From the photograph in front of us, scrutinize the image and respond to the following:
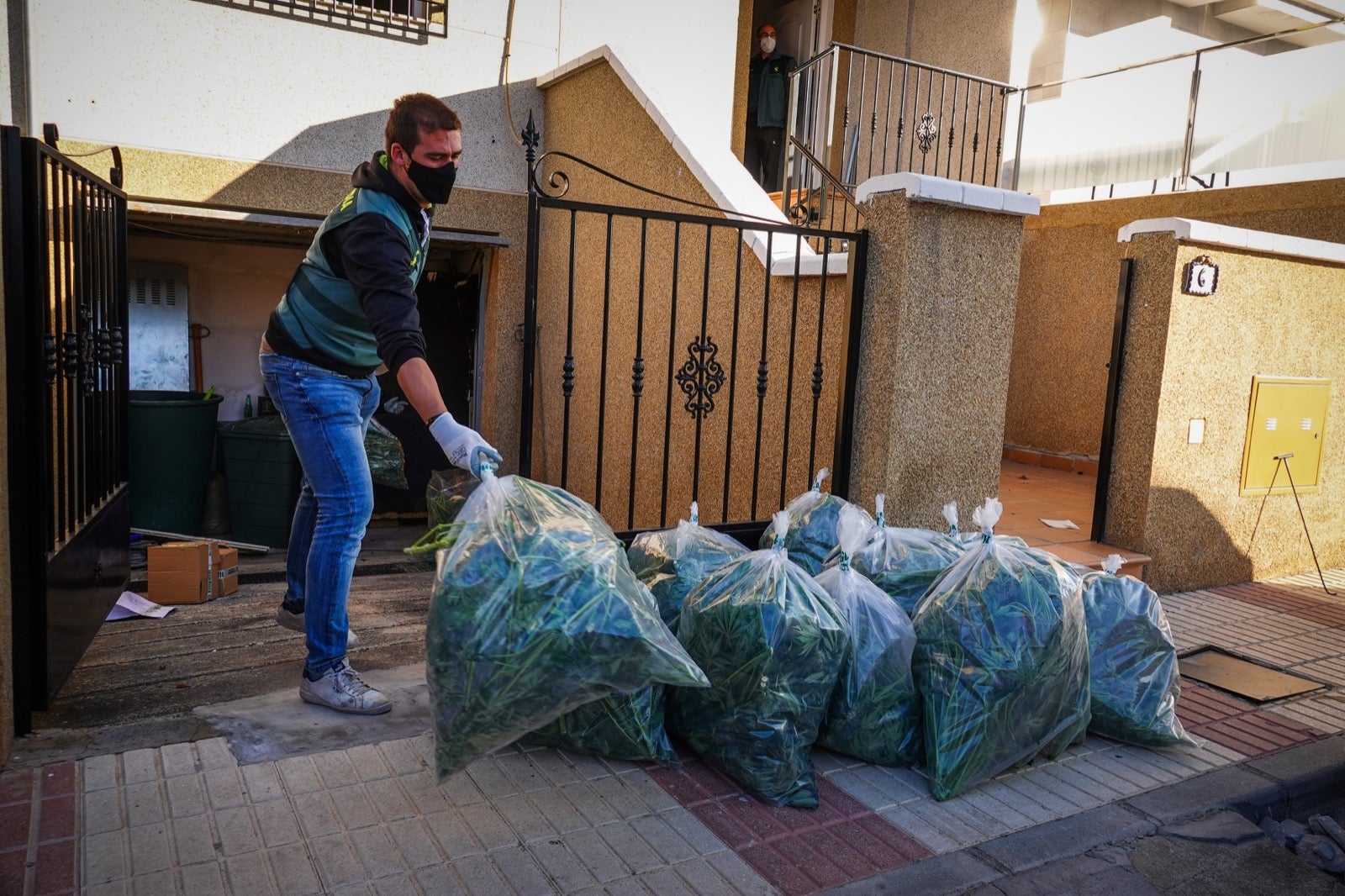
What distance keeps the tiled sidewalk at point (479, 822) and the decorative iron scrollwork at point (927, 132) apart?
6.29m

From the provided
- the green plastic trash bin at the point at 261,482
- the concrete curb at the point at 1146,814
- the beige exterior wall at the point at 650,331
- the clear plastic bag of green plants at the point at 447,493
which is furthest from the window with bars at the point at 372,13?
the concrete curb at the point at 1146,814

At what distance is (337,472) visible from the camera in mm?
2939

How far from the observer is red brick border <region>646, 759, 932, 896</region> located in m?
2.36

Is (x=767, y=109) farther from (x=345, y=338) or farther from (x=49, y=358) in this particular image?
(x=49, y=358)

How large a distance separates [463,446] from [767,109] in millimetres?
8347

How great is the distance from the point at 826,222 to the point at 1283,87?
370 centimetres

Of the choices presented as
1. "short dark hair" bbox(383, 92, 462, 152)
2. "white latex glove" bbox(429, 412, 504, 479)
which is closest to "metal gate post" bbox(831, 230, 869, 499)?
"short dark hair" bbox(383, 92, 462, 152)

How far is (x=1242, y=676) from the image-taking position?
4070mm

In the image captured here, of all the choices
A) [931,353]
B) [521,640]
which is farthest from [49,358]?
[931,353]

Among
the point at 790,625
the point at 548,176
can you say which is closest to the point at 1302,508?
the point at 790,625

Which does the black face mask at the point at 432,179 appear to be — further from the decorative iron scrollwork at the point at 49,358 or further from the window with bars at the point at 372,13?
the window with bars at the point at 372,13

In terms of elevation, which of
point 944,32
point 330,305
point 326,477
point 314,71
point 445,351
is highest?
point 944,32

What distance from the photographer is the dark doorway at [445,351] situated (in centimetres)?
761

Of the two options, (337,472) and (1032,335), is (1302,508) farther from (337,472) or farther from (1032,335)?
(337,472)
